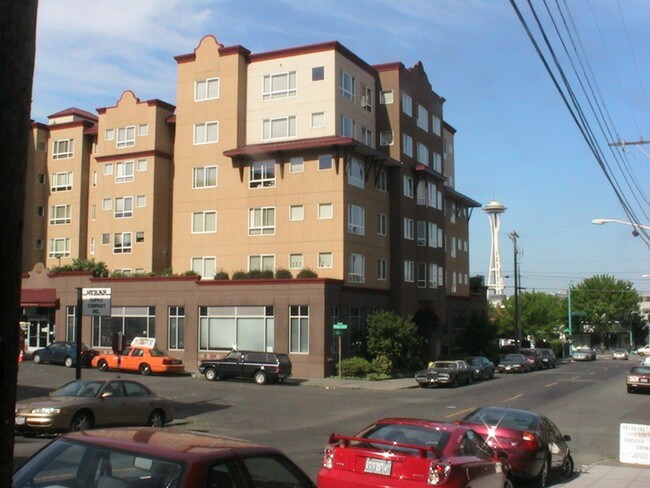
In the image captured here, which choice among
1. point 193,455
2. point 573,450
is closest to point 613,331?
point 573,450

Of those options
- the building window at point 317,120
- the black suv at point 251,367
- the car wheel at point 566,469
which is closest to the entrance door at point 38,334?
the black suv at point 251,367

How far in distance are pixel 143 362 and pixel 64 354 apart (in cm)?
577

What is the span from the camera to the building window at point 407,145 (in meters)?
52.3

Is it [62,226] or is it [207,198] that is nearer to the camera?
[207,198]

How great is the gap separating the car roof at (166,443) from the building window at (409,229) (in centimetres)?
4684

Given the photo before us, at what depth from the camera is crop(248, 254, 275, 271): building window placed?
47719 mm

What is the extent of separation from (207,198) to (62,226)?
1483 centimetres

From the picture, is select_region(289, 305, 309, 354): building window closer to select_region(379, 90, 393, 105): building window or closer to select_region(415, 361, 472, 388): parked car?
select_region(415, 361, 472, 388): parked car

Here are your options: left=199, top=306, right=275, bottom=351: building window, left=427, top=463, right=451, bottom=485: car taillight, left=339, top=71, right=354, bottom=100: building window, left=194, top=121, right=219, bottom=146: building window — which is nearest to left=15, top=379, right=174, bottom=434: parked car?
left=427, top=463, right=451, bottom=485: car taillight

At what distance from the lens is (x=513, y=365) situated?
2228 inches

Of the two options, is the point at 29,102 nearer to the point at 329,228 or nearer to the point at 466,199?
the point at 329,228

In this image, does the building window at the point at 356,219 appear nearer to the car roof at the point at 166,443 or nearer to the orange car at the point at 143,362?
the orange car at the point at 143,362

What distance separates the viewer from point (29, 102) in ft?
12.7

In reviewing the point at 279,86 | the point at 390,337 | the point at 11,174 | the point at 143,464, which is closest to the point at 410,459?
the point at 143,464
